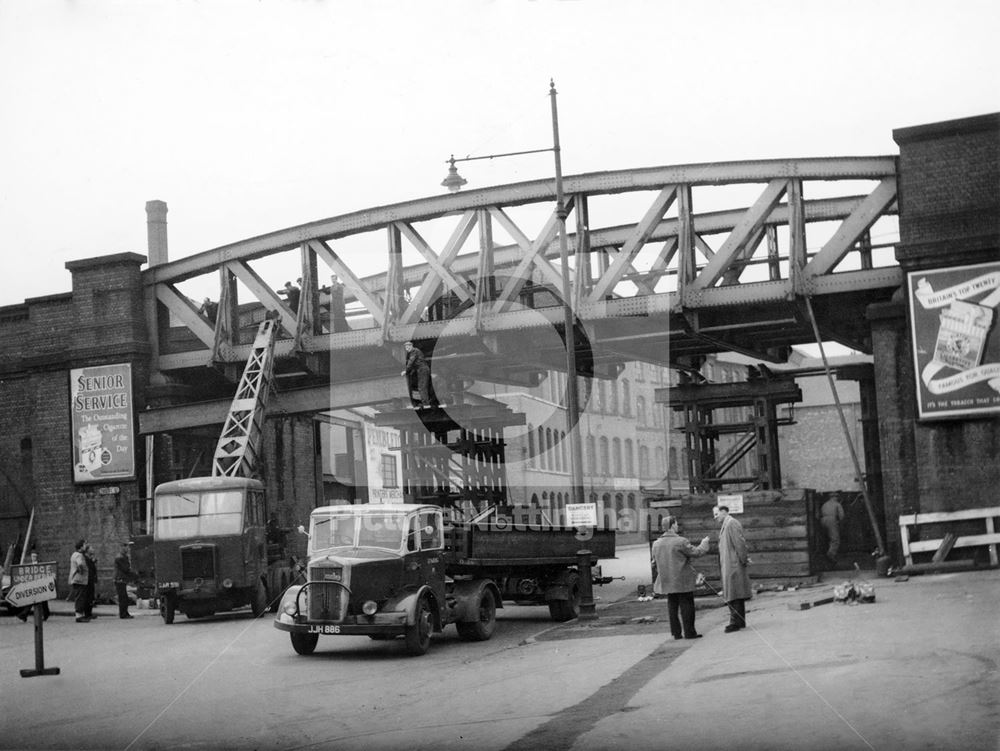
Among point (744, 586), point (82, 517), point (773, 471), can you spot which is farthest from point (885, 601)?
point (82, 517)

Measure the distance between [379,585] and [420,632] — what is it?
0.79 metres

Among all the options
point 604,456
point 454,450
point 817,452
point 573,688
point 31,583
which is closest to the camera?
point 573,688

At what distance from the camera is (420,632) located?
1630 centimetres

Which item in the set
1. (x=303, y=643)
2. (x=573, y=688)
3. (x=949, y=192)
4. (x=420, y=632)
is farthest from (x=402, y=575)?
(x=949, y=192)

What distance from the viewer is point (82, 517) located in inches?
1242

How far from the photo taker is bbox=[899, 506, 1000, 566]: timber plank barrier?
72.2 ft

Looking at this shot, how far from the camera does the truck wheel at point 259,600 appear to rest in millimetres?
23953

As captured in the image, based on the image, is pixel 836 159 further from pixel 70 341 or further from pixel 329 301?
pixel 70 341

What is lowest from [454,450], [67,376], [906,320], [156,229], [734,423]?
[454,450]

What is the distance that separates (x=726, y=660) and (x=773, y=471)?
51.2 ft

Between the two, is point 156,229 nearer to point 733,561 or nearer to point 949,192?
point 949,192

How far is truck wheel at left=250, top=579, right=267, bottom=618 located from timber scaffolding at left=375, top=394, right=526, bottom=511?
3766mm

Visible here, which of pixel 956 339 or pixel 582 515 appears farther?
pixel 956 339

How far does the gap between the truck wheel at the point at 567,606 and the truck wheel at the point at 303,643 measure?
4782mm
